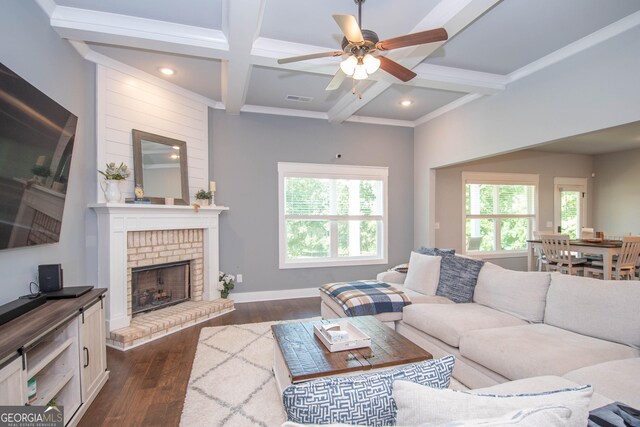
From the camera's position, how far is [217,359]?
3.06m

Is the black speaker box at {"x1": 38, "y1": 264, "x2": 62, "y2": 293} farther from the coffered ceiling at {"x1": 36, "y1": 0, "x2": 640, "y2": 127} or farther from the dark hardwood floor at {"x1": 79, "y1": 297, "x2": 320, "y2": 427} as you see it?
the coffered ceiling at {"x1": 36, "y1": 0, "x2": 640, "y2": 127}

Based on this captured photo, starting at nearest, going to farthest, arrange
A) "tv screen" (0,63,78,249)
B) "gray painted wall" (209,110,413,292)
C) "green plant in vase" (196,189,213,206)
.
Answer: "tv screen" (0,63,78,249) < "green plant in vase" (196,189,213,206) < "gray painted wall" (209,110,413,292)

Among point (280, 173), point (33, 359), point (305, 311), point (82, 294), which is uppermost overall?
point (280, 173)

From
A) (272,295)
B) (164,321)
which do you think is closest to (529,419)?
(164,321)

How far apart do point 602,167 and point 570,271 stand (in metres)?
4.27

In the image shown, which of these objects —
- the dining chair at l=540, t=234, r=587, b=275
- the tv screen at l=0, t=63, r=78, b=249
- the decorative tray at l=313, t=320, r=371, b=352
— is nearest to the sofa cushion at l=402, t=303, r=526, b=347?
the decorative tray at l=313, t=320, r=371, b=352

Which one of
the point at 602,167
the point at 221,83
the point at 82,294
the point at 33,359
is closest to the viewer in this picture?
the point at 33,359

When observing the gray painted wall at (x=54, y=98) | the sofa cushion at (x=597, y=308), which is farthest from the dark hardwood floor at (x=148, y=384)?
the sofa cushion at (x=597, y=308)

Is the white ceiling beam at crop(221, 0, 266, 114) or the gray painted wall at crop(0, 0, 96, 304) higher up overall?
the white ceiling beam at crop(221, 0, 266, 114)

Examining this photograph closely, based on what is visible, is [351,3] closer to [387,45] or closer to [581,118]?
[387,45]

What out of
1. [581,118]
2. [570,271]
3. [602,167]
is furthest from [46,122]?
[602,167]

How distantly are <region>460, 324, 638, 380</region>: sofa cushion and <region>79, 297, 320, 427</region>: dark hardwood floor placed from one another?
213cm

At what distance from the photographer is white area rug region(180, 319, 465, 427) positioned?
2195 mm

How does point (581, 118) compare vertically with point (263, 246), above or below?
above
